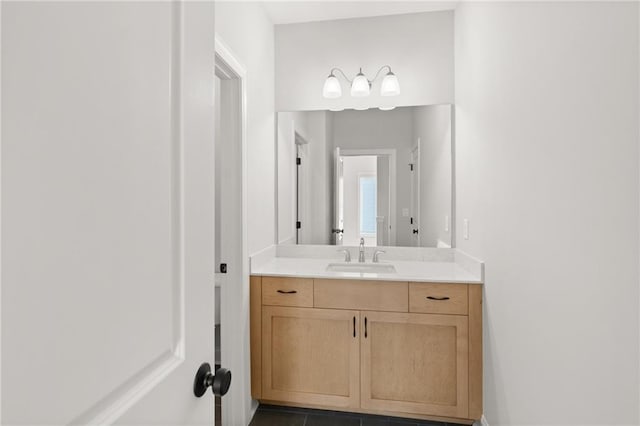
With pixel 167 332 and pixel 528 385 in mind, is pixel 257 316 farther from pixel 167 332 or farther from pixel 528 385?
pixel 167 332

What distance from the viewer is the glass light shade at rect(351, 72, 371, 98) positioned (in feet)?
8.34

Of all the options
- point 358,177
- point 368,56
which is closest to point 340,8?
point 368,56

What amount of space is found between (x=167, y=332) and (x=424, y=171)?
232 centimetres

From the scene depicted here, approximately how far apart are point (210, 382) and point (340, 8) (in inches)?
99.2

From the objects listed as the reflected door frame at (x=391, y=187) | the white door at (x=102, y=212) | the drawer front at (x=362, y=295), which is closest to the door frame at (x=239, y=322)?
the drawer front at (x=362, y=295)

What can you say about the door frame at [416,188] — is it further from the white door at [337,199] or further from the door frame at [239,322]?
the door frame at [239,322]

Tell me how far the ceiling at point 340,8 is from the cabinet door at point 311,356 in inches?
78.1

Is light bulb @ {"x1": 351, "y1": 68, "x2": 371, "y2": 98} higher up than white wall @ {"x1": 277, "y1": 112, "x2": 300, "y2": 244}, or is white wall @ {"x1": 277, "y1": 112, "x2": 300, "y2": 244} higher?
light bulb @ {"x1": 351, "y1": 68, "x2": 371, "y2": 98}

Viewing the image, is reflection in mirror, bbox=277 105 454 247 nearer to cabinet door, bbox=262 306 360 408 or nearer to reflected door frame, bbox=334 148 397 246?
reflected door frame, bbox=334 148 397 246

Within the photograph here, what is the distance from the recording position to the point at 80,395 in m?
0.43

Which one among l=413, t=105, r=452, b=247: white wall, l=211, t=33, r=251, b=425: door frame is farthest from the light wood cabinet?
l=413, t=105, r=452, b=247: white wall

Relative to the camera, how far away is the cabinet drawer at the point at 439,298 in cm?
202

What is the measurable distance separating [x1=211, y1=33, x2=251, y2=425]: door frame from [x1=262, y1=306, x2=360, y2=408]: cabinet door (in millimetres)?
145

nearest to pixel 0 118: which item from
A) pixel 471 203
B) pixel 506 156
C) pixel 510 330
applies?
pixel 506 156
